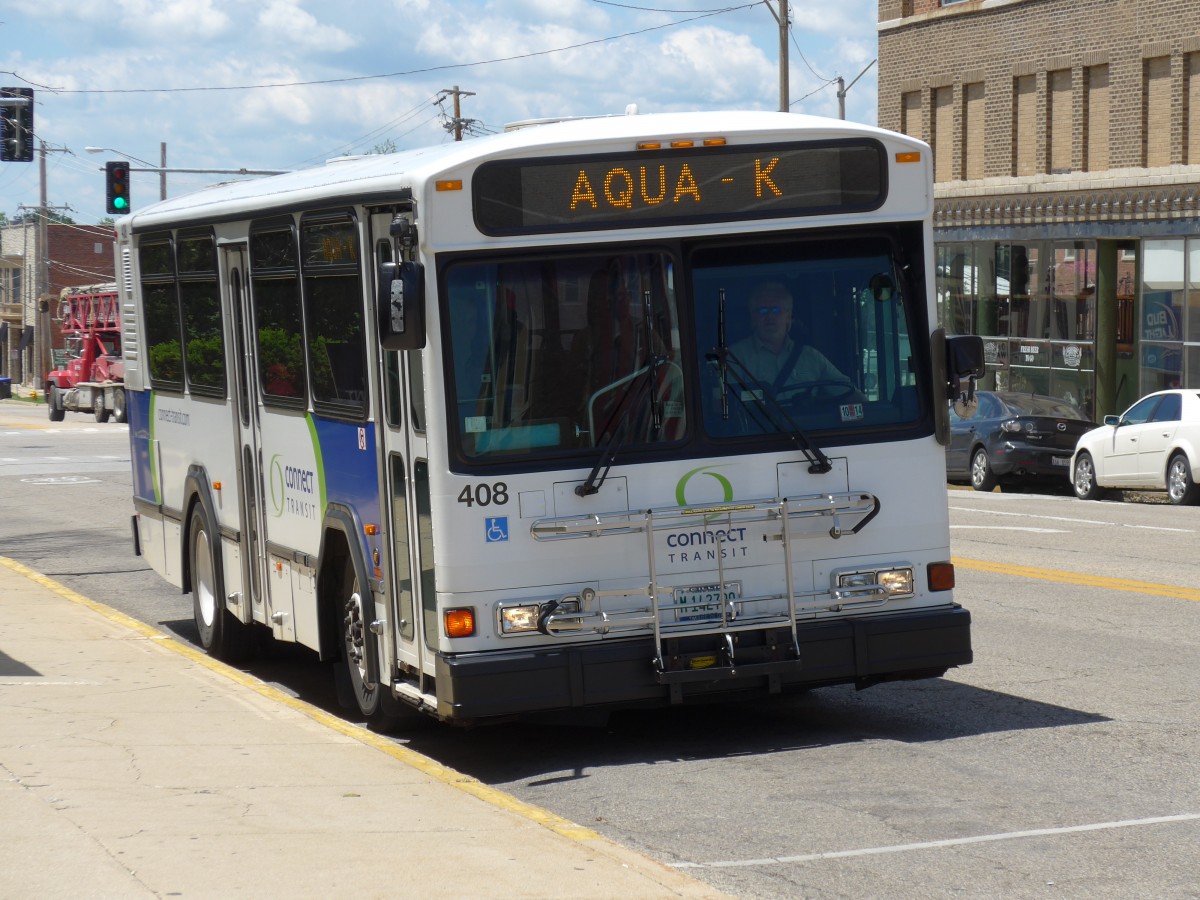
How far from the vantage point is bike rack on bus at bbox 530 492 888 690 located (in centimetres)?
830

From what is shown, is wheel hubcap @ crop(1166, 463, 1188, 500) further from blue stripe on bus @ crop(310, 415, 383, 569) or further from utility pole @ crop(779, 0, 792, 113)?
blue stripe on bus @ crop(310, 415, 383, 569)

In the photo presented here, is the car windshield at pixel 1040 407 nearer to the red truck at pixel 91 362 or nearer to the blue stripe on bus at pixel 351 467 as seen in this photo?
the blue stripe on bus at pixel 351 467

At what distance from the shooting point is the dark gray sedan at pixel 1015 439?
1080 inches

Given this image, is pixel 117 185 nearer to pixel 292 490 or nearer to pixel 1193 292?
pixel 1193 292

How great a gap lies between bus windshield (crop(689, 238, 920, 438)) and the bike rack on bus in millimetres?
374

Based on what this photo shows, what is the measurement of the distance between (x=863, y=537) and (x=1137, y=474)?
1736 centimetres

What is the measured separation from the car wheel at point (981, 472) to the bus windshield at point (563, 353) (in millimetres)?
20178

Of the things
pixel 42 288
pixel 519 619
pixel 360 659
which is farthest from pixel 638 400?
pixel 42 288

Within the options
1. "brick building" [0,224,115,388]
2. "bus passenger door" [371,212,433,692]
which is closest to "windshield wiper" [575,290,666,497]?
"bus passenger door" [371,212,433,692]

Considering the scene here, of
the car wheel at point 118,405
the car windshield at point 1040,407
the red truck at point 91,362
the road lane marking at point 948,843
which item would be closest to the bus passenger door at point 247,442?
the road lane marking at point 948,843

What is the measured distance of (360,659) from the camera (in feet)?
31.5

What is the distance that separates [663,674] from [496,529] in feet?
3.23

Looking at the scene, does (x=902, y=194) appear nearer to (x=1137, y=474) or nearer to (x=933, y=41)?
(x=1137, y=474)

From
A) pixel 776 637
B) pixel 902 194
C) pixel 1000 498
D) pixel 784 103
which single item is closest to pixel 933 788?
pixel 776 637
